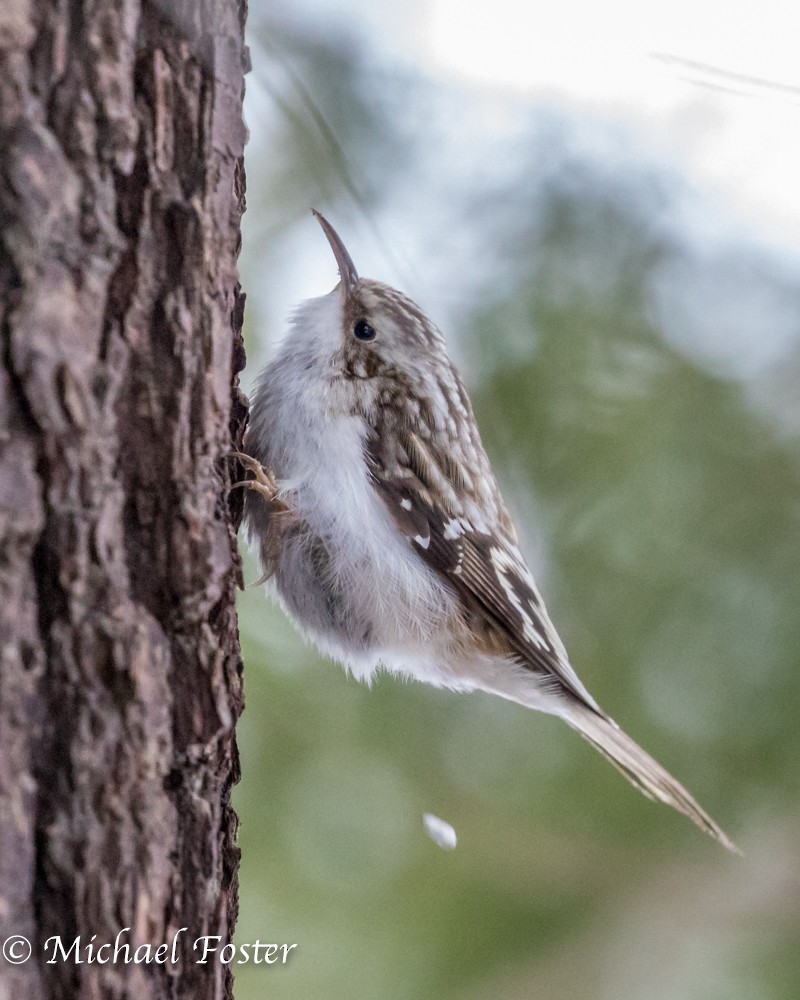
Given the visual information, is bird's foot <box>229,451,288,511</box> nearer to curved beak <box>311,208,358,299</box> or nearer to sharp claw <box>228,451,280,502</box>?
sharp claw <box>228,451,280,502</box>

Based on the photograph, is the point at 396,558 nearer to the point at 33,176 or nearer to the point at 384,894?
the point at 384,894

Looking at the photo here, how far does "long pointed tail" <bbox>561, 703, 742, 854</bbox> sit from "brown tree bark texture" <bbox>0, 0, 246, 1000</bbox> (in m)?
0.94

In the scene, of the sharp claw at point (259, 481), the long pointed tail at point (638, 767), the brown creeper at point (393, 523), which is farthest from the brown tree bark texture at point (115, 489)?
the long pointed tail at point (638, 767)

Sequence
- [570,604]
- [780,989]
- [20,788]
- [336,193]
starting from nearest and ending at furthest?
[20,788] → [336,193] → [780,989] → [570,604]

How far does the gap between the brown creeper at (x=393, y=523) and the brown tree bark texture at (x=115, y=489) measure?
2.24 feet

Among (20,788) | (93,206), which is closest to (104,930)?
(20,788)

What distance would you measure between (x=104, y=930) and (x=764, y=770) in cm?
140

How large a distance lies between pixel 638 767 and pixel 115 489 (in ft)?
4.04

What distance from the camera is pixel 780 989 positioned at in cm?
192

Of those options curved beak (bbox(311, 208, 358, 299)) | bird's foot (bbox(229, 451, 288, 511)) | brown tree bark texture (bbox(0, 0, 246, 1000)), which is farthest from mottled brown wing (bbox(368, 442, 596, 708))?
brown tree bark texture (bbox(0, 0, 246, 1000))

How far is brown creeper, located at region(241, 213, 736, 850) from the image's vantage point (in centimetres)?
190

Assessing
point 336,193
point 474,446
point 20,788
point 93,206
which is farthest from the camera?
point 474,446

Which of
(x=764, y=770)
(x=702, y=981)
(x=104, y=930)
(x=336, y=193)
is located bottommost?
(x=104, y=930)

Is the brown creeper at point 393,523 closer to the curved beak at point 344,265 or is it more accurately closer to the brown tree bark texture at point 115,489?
the curved beak at point 344,265
